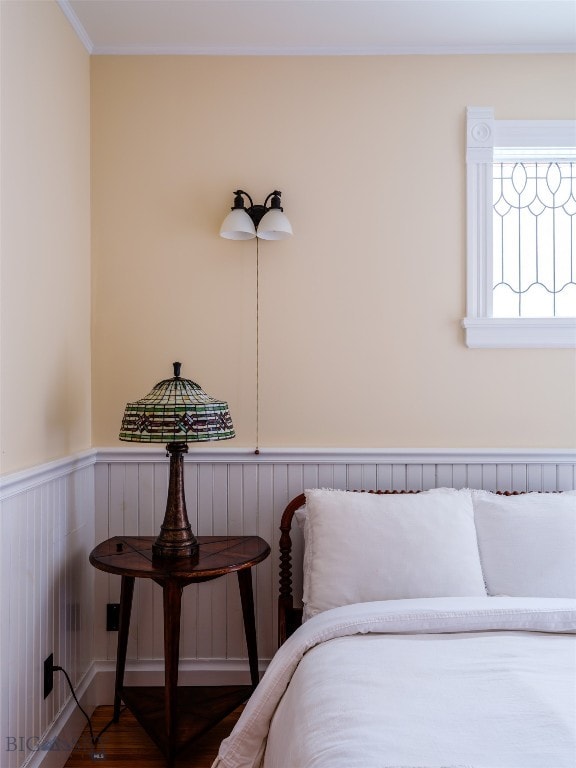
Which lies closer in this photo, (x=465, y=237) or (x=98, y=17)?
(x=98, y=17)

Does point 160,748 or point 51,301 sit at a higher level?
point 51,301

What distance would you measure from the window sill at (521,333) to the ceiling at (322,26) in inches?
45.5

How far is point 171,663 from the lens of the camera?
200 centimetres

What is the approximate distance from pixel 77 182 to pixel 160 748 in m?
2.12

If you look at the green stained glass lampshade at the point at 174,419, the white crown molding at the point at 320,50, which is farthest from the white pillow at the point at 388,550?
the white crown molding at the point at 320,50

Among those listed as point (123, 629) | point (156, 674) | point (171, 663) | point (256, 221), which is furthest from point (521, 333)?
point (156, 674)

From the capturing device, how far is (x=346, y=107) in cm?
254

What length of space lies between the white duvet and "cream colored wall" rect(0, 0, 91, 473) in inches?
41.4

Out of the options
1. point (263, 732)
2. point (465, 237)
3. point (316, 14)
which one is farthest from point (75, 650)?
point (316, 14)

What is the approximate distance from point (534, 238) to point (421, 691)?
199 centimetres

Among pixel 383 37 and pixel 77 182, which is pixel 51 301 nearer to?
pixel 77 182

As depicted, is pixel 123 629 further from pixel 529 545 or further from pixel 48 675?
pixel 529 545

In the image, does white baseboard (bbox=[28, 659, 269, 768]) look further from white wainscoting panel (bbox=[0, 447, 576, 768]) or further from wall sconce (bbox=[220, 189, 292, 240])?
wall sconce (bbox=[220, 189, 292, 240])

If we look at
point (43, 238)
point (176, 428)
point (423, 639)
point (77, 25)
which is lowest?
point (423, 639)
